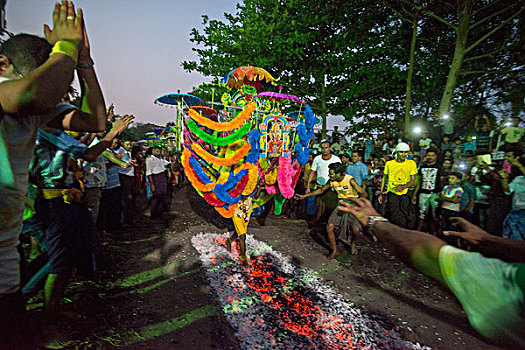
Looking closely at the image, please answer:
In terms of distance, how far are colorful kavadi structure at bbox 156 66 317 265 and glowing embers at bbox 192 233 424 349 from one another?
1.65 feet

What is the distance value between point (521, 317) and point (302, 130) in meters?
5.10

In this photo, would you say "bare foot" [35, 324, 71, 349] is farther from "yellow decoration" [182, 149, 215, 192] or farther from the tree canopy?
the tree canopy

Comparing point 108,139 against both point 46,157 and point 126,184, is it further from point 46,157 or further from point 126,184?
point 126,184

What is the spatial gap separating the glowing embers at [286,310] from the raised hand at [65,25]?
269cm

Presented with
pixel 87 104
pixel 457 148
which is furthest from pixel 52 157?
pixel 457 148

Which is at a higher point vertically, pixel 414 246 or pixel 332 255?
pixel 414 246

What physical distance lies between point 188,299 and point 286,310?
121 centimetres

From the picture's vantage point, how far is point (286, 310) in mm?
3154

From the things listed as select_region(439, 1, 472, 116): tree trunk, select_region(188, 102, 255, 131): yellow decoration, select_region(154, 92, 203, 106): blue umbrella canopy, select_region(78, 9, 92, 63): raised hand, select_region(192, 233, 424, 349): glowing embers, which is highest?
select_region(439, 1, 472, 116): tree trunk

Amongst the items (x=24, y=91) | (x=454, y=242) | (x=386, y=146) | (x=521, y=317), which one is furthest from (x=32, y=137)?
(x=386, y=146)

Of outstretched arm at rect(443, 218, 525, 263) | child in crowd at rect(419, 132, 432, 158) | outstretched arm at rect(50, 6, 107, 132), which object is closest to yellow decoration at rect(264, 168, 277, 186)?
outstretched arm at rect(443, 218, 525, 263)

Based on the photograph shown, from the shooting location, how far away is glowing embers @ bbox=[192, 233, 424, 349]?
8.75 feet

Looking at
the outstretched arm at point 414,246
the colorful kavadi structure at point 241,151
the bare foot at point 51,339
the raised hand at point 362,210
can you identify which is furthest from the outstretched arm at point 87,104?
the colorful kavadi structure at point 241,151

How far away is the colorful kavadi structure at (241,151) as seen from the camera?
4.57m
